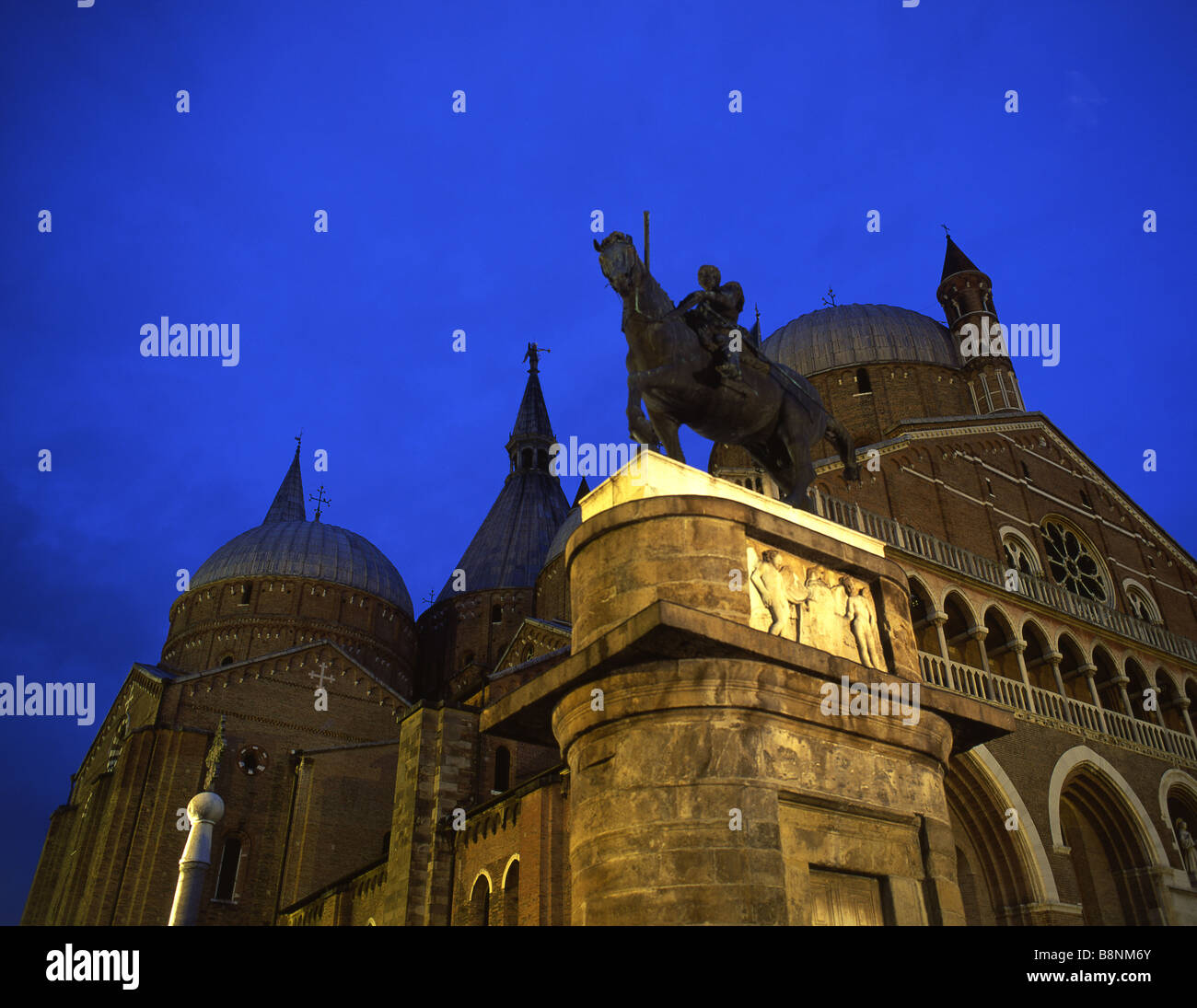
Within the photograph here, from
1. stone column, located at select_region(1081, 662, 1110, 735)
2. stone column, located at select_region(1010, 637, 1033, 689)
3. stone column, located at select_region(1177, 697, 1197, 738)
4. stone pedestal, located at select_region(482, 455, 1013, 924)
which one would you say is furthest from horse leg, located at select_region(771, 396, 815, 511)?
stone column, located at select_region(1177, 697, 1197, 738)

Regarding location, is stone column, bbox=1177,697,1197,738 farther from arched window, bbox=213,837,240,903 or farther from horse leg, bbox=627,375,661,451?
arched window, bbox=213,837,240,903

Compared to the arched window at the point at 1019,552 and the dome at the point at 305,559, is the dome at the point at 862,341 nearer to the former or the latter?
the arched window at the point at 1019,552

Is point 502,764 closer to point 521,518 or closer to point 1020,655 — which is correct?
point 1020,655

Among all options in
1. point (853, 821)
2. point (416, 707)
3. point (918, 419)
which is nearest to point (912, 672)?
point (853, 821)

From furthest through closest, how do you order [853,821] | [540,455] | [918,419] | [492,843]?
1. [540,455]
2. [918,419]
3. [492,843]
4. [853,821]

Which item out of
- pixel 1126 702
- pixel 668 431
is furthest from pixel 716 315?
pixel 1126 702

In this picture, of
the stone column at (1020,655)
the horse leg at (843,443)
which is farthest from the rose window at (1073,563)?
the horse leg at (843,443)

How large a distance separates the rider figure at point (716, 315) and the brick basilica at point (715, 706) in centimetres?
119

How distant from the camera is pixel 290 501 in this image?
59.1 metres

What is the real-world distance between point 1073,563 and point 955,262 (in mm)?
13465

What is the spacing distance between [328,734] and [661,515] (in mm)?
31436

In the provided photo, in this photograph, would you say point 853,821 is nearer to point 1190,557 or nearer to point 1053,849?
point 1053,849

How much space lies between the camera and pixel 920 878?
7738 millimetres
